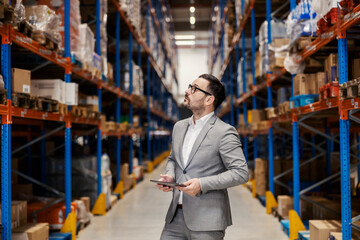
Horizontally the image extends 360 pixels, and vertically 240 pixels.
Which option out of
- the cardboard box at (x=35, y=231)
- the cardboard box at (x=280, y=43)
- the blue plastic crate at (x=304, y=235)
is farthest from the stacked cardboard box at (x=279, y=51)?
the cardboard box at (x=35, y=231)

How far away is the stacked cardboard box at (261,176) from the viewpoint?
7.30 m

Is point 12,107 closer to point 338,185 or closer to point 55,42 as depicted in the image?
point 55,42

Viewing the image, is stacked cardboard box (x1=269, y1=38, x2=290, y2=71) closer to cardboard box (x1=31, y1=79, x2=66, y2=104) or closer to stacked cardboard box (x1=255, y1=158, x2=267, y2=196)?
stacked cardboard box (x1=255, y1=158, x2=267, y2=196)

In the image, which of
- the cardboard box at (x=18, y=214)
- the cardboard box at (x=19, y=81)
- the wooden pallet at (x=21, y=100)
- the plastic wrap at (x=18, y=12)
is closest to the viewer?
the plastic wrap at (x=18, y=12)

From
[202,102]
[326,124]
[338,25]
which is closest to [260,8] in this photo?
[326,124]

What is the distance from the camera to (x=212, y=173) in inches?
93.1

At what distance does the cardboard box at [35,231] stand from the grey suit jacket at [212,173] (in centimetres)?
214

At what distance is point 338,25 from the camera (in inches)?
136

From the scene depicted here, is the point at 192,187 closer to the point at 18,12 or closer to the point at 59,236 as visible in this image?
the point at 18,12

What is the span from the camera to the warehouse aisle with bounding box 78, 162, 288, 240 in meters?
5.14

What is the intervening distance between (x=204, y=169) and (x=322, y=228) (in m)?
2.14

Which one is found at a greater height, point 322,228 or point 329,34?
point 329,34

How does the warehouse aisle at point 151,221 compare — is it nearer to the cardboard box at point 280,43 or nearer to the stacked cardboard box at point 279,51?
the stacked cardboard box at point 279,51

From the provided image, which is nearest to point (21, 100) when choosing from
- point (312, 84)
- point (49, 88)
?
point (49, 88)
